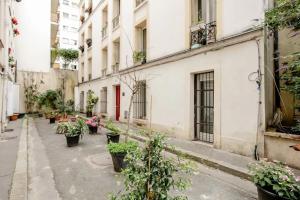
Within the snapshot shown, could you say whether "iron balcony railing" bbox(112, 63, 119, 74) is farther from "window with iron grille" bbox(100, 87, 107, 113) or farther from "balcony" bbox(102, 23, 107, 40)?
"balcony" bbox(102, 23, 107, 40)

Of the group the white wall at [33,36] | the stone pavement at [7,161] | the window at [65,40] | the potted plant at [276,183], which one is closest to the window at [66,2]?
the window at [65,40]

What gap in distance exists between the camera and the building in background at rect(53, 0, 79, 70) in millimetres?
41066

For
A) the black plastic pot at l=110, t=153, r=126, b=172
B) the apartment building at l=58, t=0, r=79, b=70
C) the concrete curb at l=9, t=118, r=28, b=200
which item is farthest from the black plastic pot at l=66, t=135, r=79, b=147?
the apartment building at l=58, t=0, r=79, b=70

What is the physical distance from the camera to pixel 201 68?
7570 mm

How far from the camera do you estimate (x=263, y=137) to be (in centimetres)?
561

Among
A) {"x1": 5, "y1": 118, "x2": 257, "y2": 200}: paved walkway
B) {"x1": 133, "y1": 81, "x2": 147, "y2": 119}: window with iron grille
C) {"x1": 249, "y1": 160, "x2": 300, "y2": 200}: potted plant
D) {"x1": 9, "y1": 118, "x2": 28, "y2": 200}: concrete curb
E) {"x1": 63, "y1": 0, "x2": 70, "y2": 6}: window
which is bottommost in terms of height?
{"x1": 5, "y1": 118, "x2": 257, "y2": 200}: paved walkway

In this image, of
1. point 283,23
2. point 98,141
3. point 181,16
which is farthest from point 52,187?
point 181,16

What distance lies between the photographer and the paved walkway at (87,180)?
4012mm

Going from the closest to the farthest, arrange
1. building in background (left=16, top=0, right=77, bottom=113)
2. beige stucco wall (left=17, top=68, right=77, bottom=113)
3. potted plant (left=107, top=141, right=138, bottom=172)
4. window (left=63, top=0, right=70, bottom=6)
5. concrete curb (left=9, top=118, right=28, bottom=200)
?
concrete curb (left=9, top=118, right=28, bottom=200)
potted plant (left=107, top=141, right=138, bottom=172)
beige stucco wall (left=17, top=68, right=77, bottom=113)
building in background (left=16, top=0, right=77, bottom=113)
window (left=63, top=0, right=70, bottom=6)

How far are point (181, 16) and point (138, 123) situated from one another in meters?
5.56

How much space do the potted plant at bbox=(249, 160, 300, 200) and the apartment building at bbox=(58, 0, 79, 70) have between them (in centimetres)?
4238

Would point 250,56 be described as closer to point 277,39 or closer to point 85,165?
point 277,39

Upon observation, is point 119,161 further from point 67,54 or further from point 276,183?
point 67,54

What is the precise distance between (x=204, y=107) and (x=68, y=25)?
41.3 metres
